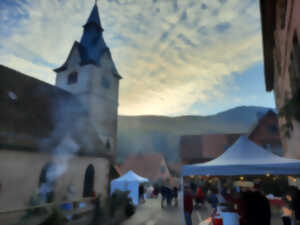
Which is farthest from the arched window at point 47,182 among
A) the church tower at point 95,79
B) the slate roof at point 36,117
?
the church tower at point 95,79

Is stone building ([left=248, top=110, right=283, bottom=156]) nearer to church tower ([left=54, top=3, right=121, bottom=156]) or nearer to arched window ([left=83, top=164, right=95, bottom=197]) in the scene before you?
church tower ([left=54, top=3, right=121, bottom=156])

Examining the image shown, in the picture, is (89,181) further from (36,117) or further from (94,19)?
(94,19)

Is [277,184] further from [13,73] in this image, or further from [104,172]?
[13,73]

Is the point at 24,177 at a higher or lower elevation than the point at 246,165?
lower

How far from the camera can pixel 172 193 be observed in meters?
18.7

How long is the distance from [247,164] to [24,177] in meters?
12.0

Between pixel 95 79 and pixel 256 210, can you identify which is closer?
pixel 256 210

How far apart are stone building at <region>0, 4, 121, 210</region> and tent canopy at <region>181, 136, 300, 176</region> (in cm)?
Answer: 973

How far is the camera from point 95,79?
24828 millimetres

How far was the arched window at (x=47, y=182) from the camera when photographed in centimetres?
1380

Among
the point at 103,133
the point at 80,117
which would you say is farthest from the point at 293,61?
the point at 103,133

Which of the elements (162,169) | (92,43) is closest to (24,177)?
(92,43)

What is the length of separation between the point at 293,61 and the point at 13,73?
18179mm

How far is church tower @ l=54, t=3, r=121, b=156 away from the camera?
79.6 feet
